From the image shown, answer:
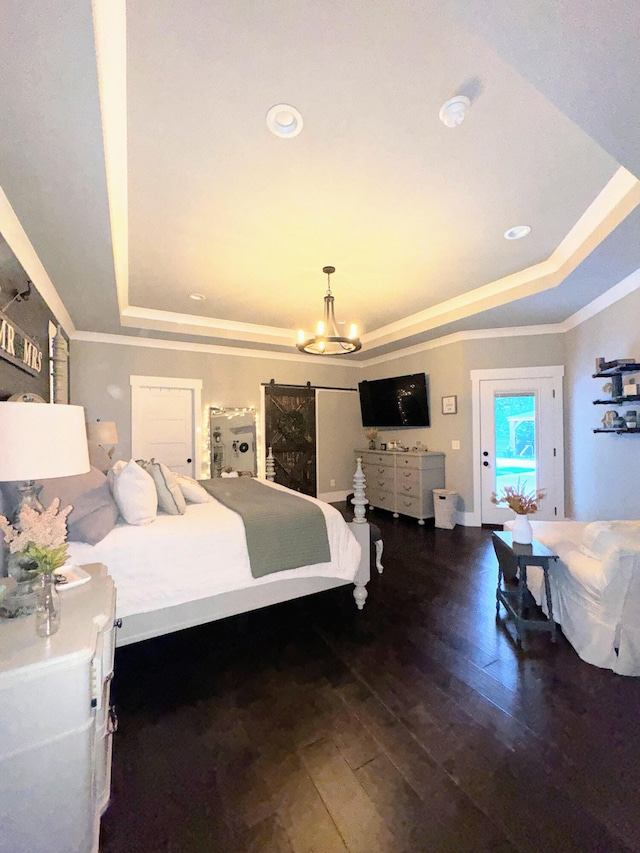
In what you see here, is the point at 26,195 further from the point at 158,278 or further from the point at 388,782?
the point at 388,782

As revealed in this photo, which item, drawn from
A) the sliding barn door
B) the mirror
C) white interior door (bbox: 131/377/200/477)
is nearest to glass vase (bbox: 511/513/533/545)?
the mirror

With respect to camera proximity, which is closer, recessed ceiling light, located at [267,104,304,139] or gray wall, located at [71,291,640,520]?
recessed ceiling light, located at [267,104,304,139]

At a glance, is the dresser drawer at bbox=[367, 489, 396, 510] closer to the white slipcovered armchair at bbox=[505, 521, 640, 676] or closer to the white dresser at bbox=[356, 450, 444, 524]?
the white dresser at bbox=[356, 450, 444, 524]

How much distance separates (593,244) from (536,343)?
2.14m

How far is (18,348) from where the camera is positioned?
2309mm

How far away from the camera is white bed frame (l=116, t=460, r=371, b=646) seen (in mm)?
2000

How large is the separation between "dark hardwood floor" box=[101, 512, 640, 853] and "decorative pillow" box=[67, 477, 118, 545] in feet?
2.67

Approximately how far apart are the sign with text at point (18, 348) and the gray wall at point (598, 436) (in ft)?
15.6

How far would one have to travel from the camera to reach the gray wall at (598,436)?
10.6 ft

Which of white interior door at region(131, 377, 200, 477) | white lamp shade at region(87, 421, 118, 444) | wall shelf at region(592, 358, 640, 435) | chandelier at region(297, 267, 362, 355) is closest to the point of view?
wall shelf at region(592, 358, 640, 435)

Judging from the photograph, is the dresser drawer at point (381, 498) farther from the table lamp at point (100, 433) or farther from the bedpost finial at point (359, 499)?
the table lamp at point (100, 433)

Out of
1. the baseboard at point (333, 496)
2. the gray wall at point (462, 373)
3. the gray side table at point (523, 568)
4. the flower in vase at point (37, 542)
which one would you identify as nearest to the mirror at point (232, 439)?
the baseboard at point (333, 496)

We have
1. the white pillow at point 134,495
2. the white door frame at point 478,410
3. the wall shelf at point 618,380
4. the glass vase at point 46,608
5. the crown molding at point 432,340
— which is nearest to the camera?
the glass vase at point 46,608

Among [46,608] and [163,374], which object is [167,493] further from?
[163,374]
